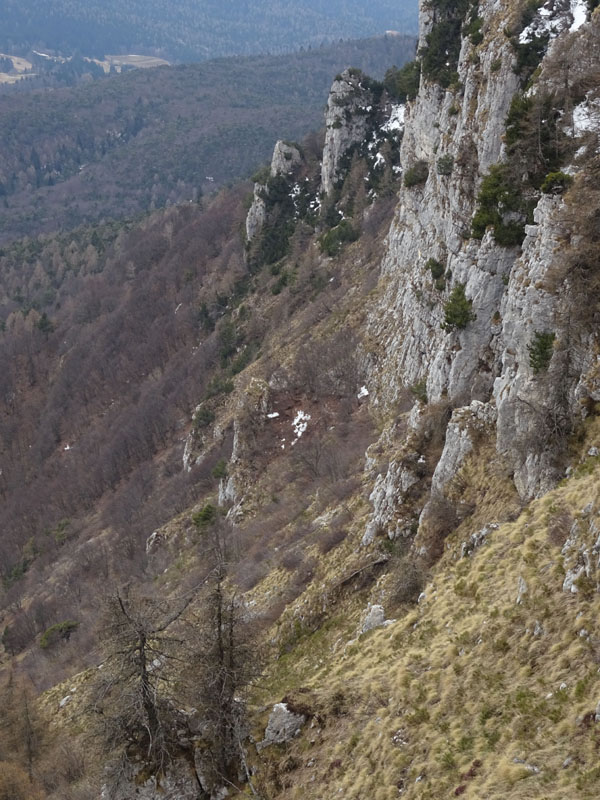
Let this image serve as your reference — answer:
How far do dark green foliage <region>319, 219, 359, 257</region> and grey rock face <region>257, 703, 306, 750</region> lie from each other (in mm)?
60687

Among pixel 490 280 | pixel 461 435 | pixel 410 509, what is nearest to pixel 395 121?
pixel 490 280

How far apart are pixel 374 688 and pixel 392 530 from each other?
357 inches

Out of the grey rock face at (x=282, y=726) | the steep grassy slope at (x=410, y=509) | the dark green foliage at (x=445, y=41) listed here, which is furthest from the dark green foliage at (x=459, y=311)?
the dark green foliage at (x=445, y=41)

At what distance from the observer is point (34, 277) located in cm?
18125

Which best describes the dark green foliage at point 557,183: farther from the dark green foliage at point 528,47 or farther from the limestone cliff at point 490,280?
the dark green foliage at point 528,47

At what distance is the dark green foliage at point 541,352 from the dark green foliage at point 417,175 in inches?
1270

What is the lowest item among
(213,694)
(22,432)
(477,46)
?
(22,432)

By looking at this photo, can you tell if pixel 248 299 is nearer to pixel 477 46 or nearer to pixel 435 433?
pixel 477 46

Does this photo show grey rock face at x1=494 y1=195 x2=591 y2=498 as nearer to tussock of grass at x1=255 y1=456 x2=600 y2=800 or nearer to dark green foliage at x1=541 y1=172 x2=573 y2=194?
dark green foliage at x1=541 y1=172 x2=573 y2=194

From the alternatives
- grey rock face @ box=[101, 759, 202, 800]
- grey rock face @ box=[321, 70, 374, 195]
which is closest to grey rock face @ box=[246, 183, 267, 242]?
grey rock face @ box=[321, 70, 374, 195]

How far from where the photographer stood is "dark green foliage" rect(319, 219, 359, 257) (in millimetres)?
72875

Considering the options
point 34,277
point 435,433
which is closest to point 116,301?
point 34,277

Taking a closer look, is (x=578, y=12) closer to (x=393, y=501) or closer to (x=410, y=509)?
(x=393, y=501)

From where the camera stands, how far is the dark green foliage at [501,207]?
27.4m
